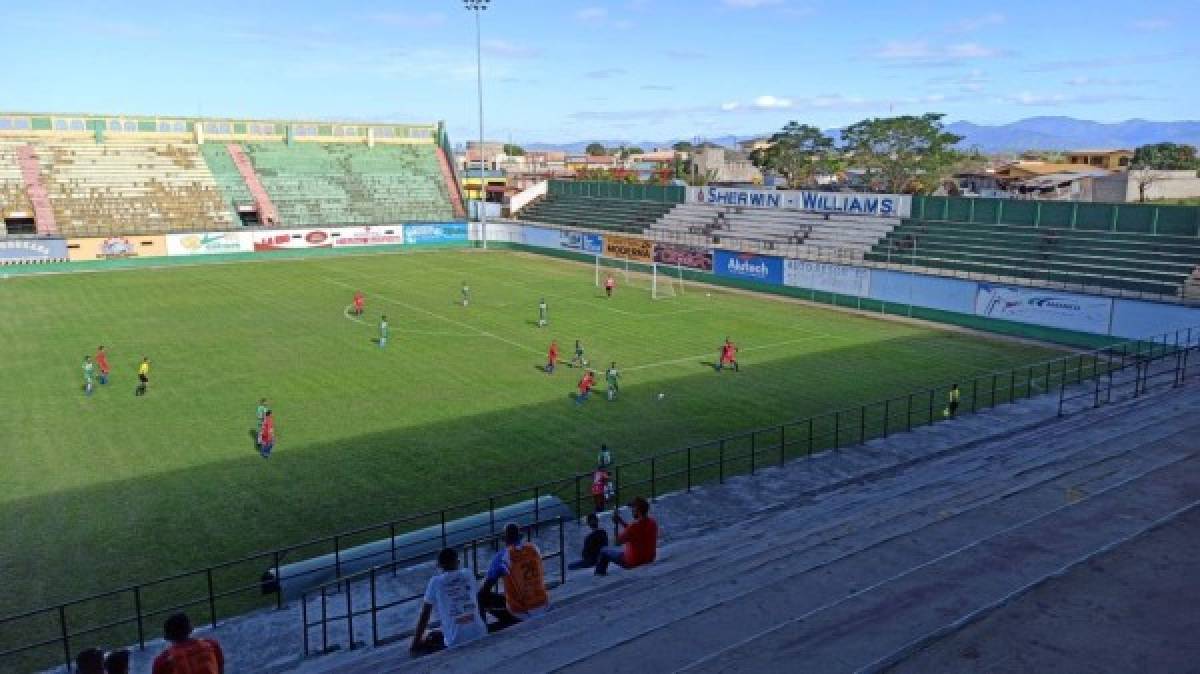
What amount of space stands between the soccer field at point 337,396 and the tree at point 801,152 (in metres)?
68.9

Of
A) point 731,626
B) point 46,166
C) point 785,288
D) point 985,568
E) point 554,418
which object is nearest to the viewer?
point 731,626

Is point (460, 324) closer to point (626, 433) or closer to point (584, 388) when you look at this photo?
point (584, 388)

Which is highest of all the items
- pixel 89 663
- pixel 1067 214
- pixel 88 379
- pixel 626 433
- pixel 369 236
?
pixel 1067 214

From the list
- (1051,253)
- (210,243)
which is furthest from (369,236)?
(1051,253)

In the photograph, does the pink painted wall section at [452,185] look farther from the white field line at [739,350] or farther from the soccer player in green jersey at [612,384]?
the soccer player in green jersey at [612,384]

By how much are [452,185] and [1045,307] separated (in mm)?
54434

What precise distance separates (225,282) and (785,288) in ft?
106

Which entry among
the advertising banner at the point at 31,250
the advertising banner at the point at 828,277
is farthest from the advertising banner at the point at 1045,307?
the advertising banner at the point at 31,250

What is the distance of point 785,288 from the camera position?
48.8 m

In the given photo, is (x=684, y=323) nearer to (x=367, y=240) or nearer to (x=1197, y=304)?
(x=1197, y=304)

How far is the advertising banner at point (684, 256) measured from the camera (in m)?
54.1

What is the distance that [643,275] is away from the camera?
57.0 meters

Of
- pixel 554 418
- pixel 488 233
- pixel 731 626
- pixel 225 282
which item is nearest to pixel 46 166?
pixel 225 282

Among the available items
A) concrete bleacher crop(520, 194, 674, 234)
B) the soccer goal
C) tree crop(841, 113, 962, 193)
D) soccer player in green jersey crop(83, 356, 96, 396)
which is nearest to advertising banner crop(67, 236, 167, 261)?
concrete bleacher crop(520, 194, 674, 234)
